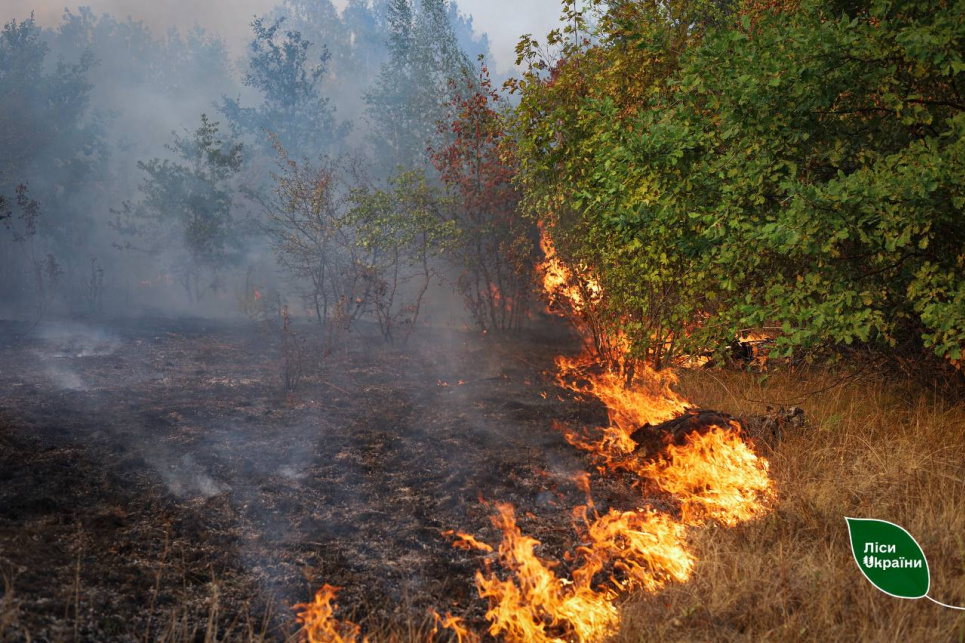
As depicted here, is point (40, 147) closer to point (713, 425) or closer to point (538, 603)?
point (713, 425)

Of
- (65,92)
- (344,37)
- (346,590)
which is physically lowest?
(346,590)

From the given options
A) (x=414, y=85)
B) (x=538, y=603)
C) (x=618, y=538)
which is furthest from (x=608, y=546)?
(x=414, y=85)

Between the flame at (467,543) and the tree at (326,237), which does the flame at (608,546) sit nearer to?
the flame at (467,543)

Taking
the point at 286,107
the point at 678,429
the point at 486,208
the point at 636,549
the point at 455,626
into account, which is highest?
the point at 286,107

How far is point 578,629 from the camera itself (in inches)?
158

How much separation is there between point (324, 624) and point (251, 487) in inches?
102

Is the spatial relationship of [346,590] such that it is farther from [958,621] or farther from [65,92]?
[65,92]

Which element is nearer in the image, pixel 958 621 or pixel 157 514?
pixel 958 621

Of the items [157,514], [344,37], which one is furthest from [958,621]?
[344,37]

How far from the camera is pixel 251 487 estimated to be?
6.17 m

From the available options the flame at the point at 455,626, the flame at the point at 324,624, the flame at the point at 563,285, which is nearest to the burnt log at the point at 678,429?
the flame at the point at 455,626

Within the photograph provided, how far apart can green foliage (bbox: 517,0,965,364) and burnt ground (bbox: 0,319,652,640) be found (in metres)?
2.59

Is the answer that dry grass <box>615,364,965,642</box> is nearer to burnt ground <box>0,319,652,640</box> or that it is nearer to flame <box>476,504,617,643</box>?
flame <box>476,504,617,643</box>

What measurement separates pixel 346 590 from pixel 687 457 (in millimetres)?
3989
